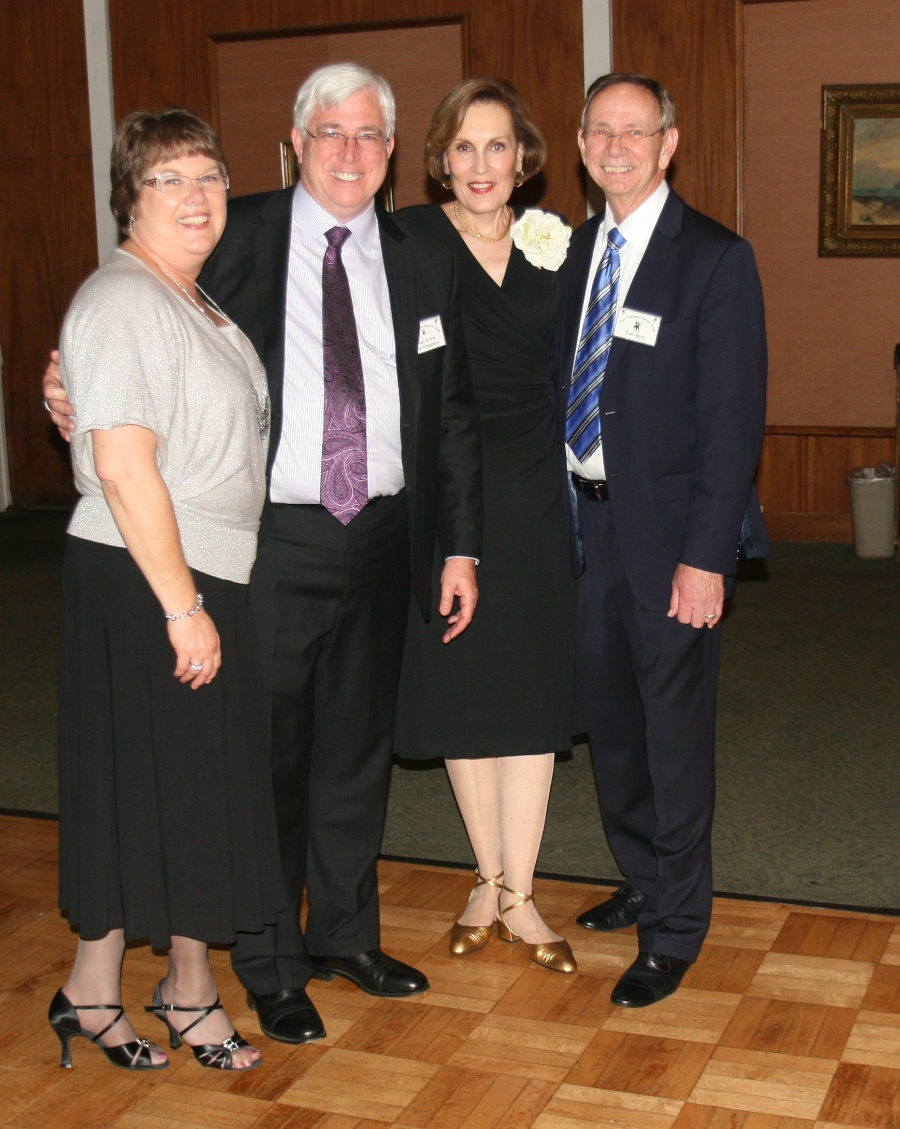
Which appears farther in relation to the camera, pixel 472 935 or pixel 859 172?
pixel 859 172

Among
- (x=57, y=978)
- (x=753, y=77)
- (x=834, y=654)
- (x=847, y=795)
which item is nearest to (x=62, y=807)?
(x=57, y=978)

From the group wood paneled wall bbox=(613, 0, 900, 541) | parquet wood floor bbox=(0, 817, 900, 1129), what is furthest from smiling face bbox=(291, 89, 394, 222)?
wood paneled wall bbox=(613, 0, 900, 541)

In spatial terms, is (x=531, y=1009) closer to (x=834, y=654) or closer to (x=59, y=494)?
(x=834, y=654)

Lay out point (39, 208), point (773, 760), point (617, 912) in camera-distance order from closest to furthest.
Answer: point (617, 912) → point (773, 760) → point (39, 208)

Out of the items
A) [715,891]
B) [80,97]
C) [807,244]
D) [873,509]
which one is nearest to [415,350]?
[715,891]

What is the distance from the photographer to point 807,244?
762 centimetres

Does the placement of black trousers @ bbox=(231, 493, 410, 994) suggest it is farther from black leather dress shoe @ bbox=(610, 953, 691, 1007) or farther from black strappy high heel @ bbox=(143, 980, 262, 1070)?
black leather dress shoe @ bbox=(610, 953, 691, 1007)

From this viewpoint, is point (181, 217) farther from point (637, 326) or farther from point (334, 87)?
point (637, 326)

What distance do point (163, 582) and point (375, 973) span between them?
1.09 meters

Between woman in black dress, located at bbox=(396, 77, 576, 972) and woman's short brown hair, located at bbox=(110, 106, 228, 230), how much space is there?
0.63m

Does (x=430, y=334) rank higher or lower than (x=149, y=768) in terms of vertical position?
higher

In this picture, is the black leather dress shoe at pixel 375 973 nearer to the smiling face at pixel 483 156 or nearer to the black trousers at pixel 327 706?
the black trousers at pixel 327 706

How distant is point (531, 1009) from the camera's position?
2828mm

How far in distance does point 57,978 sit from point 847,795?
2306 millimetres
